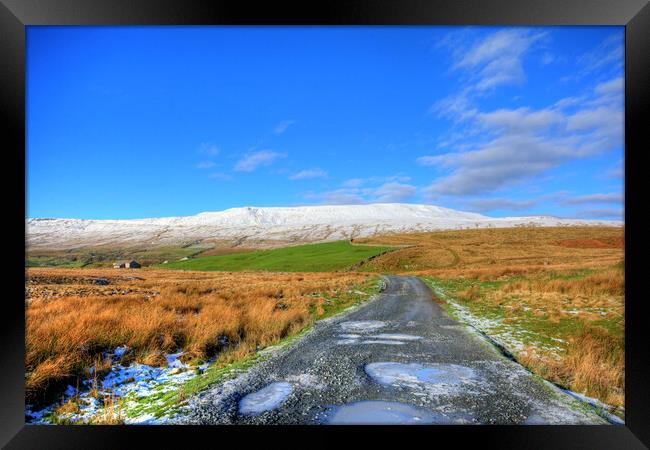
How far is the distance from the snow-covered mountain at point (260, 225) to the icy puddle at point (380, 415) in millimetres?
76847

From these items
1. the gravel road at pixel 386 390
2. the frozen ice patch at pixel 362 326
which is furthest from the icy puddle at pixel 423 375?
the frozen ice patch at pixel 362 326

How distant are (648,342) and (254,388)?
13.1ft

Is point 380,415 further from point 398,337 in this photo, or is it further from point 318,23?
point 318,23

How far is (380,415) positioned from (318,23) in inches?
157

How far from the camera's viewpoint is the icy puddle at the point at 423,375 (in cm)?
411

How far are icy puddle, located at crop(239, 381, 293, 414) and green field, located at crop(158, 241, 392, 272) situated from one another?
1350 inches

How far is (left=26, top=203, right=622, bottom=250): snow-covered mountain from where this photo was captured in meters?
77.1

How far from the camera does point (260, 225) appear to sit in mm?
100125

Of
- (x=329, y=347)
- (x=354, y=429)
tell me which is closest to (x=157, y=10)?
(x=354, y=429)

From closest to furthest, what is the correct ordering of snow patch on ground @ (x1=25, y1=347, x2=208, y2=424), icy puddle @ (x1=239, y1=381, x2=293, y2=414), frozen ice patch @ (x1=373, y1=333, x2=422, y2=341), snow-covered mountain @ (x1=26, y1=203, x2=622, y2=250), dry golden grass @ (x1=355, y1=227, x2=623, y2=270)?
icy puddle @ (x1=239, y1=381, x2=293, y2=414)
snow patch on ground @ (x1=25, y1=347, x2=208, y2=424)
frozen ice patch @ (x1=373, y1=333, x2=422, y2=341)
dry golden grass @ (x1=355, y1=227, x2=623, y2=270)
snow-covered mountain @ (x1=26, y1=203, x2=622, y2=250)

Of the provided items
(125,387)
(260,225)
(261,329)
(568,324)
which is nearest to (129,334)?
(125,387)

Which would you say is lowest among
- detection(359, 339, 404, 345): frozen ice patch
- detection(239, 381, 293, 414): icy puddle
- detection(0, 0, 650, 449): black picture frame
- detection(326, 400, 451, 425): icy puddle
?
detection(359, 339, 404, 345): frozen ice patch

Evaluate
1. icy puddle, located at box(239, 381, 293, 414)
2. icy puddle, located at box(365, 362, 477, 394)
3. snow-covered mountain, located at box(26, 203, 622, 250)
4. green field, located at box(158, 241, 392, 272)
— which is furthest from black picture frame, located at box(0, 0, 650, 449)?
snow-covered mountain, located at box(26, 203, 622, 250)

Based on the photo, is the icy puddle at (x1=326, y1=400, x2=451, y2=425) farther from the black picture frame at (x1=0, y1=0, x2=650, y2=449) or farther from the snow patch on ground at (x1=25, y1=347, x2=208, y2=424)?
the snow patch on ground at (x1=25, y1=347, x2=208, y2=424)
